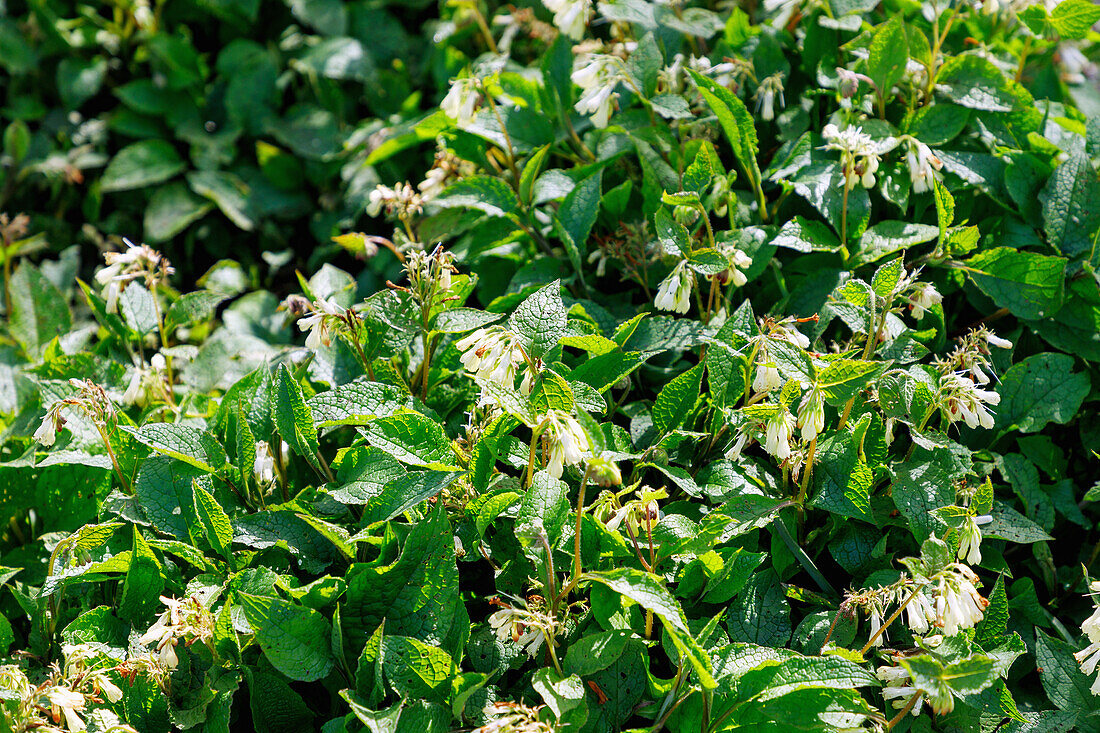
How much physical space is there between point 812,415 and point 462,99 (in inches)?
53.1

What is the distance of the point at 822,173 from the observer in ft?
7.43

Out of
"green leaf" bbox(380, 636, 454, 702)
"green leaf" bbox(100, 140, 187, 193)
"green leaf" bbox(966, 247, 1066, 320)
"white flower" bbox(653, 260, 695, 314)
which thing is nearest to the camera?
"green leaf" bbox(380, 636, 454, 702)

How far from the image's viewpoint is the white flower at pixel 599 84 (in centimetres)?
236

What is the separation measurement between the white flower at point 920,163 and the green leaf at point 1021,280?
223mm

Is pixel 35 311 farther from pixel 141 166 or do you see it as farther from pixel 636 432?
pixel 636 432

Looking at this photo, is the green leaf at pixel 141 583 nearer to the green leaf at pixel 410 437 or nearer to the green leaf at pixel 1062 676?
the green leaf at pixel 410 437

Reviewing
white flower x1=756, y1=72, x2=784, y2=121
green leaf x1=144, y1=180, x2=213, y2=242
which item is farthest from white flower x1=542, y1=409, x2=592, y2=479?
green leaf x1=144, y1=180, x2=213, y2=242

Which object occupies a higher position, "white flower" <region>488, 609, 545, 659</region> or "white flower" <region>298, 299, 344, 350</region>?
"white flower" <region>298, 299, 344, 350</region>

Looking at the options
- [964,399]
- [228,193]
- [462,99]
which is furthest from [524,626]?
[228,193]

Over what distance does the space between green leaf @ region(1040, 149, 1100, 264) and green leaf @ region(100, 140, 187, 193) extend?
10.7 ft

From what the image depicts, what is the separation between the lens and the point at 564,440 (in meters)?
1.49

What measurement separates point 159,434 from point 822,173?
1.72 m

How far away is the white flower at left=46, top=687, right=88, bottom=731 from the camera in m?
1.48

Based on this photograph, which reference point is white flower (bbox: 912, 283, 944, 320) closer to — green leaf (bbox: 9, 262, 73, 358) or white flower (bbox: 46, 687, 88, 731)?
white flower (bbox: 46, 687, 88, 731)
